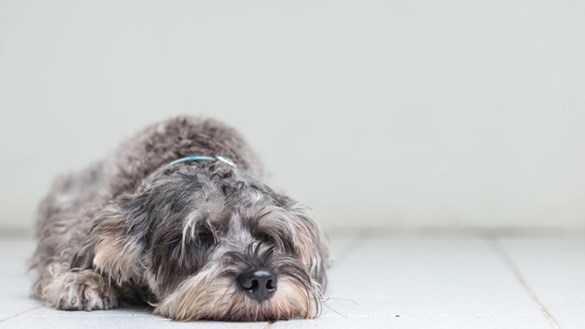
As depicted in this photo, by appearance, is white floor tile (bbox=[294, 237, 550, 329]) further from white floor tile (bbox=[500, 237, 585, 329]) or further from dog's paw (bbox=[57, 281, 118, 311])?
dog's paw (bbox=[57, 281, 118, 311])

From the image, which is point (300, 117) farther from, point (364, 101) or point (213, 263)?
point (213, 263)

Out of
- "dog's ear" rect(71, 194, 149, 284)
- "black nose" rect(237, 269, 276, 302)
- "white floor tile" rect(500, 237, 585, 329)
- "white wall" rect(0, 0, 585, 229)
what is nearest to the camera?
"black nose" rect(237, 269, 276, 302)

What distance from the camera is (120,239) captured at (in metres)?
4.12

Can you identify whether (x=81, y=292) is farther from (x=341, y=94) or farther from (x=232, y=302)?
(x=341, y=94)

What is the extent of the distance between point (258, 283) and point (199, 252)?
337 mm

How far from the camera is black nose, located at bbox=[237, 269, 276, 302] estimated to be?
3611 mm

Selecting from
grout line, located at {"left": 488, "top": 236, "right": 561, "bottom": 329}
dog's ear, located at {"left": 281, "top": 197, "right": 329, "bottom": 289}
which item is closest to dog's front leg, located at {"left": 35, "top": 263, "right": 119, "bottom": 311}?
dog's ear, located at {"left": 281, "top": 197, "right": 329, "bottom": 289}

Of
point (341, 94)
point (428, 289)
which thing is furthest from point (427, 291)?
point (341, 94)

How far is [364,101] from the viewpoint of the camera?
838 cm

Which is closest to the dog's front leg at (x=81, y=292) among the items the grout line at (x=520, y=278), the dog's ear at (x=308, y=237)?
the dog's ear at (x=308, y=237)

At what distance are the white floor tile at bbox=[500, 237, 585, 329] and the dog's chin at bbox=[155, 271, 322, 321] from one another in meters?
0.90

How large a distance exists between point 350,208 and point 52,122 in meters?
2.49

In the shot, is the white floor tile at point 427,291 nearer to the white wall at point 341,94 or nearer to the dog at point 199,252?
the dog at point 199,252

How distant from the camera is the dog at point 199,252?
3674mm
